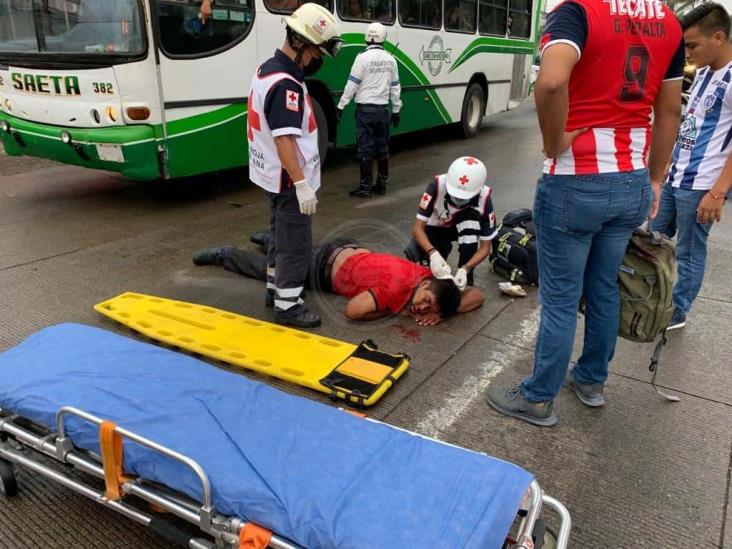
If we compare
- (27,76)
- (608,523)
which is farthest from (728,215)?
(27,76)

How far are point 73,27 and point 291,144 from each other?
11.9ft

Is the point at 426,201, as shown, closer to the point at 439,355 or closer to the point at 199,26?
the point at 439,355

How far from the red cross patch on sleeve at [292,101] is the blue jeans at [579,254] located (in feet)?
5.03

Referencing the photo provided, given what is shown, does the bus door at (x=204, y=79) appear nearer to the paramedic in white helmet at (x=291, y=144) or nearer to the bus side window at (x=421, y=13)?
the paramedic in white helmet at (x=291, y=144)

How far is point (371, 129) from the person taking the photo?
6871 mm

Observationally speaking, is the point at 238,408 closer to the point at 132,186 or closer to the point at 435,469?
the point at 435,469

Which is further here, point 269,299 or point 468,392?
point 269,299

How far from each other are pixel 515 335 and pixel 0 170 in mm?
7805

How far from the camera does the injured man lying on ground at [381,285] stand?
3.69 m

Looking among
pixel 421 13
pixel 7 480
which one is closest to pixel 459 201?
pixel 7 480

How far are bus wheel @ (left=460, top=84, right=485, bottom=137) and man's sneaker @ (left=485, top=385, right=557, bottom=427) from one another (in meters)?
8.93

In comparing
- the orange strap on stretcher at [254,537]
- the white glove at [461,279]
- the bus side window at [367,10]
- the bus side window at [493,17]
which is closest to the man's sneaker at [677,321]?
the white glove at [461,279]

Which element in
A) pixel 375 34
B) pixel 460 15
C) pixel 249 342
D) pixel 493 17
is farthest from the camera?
pixel 493 17

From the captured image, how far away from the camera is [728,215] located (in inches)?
254
